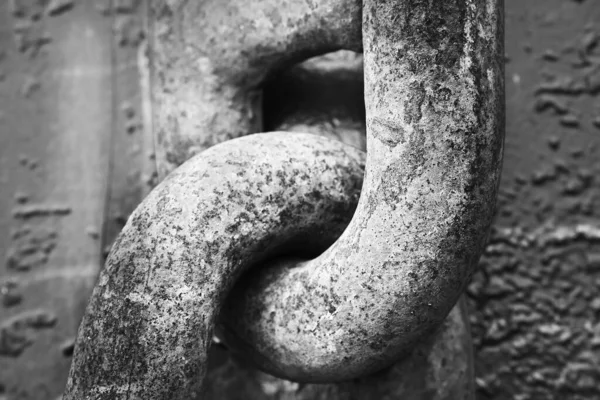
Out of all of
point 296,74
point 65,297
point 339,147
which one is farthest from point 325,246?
point 65,297

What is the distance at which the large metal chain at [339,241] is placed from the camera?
426 millimetres

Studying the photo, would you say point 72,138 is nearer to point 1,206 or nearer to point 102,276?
point 1,206

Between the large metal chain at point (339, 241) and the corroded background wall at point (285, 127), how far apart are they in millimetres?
176

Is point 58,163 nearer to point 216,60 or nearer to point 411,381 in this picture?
point 216,60

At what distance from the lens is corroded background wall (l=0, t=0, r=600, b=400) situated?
627mm

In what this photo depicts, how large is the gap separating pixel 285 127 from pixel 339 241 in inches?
8.1

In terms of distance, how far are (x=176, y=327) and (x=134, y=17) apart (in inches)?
17.1

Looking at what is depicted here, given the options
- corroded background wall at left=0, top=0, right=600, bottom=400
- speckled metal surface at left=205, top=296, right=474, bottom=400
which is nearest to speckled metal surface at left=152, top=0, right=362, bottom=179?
corroded background wall at left=0, top=0, right=600, bottom=400

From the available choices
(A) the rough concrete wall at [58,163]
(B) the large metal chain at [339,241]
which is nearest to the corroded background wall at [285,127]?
(A) the rough concrete wall at [58,163]

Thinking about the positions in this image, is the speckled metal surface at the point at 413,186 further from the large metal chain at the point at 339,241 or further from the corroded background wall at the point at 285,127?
the corroded background wall at the point at 285,127

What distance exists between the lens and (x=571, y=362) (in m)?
0.61

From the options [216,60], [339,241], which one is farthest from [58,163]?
[339,241]

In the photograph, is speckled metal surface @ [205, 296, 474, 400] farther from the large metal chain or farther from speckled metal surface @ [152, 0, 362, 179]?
speckled metal surface @ [152, 0, 362, 179]

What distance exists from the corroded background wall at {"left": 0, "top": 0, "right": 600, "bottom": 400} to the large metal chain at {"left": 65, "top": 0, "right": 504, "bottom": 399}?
18 centimetres
